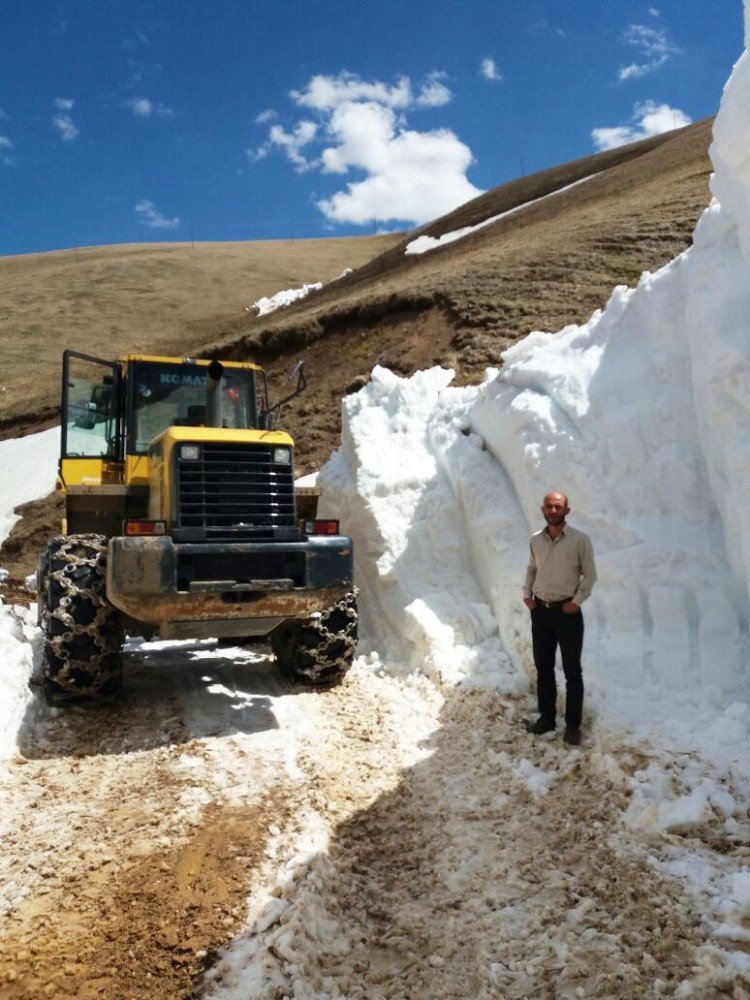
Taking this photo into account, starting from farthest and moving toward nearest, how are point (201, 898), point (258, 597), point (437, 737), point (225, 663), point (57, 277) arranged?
point (57, 277), point (225, 663), point (258, 597), point (437, 737), point (201, 898)

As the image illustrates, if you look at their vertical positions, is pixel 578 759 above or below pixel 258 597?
below

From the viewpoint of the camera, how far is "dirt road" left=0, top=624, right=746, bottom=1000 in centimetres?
329

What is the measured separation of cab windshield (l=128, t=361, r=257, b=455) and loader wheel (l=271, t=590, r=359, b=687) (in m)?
2.05

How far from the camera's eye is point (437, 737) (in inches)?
227

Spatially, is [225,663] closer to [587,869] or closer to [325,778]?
[325,778]

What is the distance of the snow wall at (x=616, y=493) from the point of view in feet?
18.3

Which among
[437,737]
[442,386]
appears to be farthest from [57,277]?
[437,737]

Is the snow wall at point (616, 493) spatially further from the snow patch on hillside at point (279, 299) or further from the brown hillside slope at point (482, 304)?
the snow patch on hillside at point (279, 299)

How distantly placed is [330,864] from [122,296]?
43.2 m

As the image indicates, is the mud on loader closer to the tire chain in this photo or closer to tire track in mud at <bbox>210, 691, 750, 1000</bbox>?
the tire chain

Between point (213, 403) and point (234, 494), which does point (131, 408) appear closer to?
point (213, 403)

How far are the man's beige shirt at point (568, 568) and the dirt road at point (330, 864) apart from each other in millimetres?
1012

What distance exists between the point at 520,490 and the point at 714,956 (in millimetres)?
4730

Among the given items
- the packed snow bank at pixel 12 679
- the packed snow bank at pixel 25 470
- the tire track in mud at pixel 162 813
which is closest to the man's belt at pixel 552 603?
the tire track in mud at pixel 162 813
